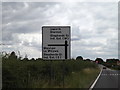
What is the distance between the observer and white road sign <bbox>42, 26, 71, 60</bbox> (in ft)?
63.1

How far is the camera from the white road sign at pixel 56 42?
19.2m

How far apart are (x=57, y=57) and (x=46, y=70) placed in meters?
8.75

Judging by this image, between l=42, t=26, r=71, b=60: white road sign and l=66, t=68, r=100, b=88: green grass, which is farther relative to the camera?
l=66, t=68, r=100, b=88: green grass

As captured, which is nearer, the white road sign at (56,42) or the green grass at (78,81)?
the white road sign at (56,42)

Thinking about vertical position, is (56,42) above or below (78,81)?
above

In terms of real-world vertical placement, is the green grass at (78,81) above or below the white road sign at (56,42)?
below

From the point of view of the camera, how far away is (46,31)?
1925 centimetres

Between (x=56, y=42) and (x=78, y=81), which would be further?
(x=78, y=81)

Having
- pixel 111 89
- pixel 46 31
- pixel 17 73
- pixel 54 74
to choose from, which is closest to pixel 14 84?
pixel 17 73

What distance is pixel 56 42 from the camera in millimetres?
19531

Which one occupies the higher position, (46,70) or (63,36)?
(63,36)

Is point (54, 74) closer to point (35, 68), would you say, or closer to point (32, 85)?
point (35, 68)

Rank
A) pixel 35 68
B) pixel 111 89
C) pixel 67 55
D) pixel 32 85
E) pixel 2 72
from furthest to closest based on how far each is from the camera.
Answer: pixel 35 68 → pixel 111 89 → pixel 67 55 → pixel 32 85 → pixel 2 72

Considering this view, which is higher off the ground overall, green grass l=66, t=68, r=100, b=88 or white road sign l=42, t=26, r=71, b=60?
white road sign l=42, t=26, r=71, b=60
